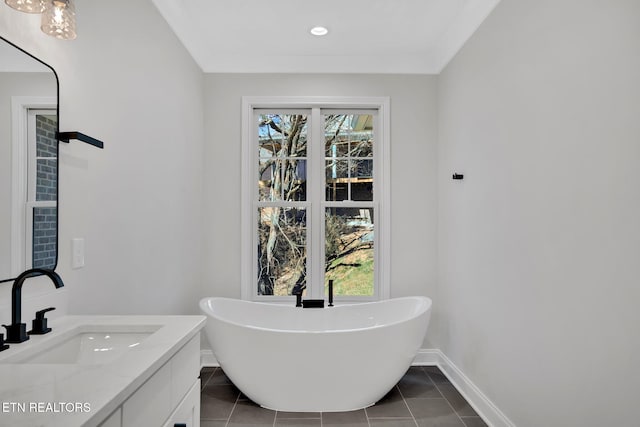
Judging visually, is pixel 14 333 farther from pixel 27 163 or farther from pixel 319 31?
pixel 319 31

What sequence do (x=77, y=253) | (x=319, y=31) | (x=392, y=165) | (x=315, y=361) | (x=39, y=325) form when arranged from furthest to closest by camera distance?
1. (x=392, y=165)
2. (x=319, y=31)
3. (x=315, y=361)
4. (x=77, y=253)
5. (x=39, y=325)

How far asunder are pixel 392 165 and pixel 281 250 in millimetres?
1219

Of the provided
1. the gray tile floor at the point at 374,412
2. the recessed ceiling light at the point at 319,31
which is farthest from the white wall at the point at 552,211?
the recessed ceiling light at the point at 319,31

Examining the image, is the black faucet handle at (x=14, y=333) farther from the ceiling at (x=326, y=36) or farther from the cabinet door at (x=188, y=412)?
the ceiling at (x=326, y=36)

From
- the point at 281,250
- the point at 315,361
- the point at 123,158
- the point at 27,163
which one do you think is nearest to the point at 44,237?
the point at 27,163

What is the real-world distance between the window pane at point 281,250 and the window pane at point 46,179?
210 cm

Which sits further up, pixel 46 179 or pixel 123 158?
pixel 123 158

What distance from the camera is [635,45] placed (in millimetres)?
1335

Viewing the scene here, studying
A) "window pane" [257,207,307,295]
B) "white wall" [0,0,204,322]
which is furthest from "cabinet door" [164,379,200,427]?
"window pane" [257,207,307,295]

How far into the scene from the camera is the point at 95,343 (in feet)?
4.49

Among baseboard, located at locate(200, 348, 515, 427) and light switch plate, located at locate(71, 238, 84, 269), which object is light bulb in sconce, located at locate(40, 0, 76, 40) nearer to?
light switch plate, located at locate(71, 238, 84, 269)

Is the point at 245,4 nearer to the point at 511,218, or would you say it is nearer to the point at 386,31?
the point at 386,31

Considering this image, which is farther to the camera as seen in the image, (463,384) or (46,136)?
(463,384)

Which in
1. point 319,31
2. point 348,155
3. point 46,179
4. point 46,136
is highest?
point 319,31
